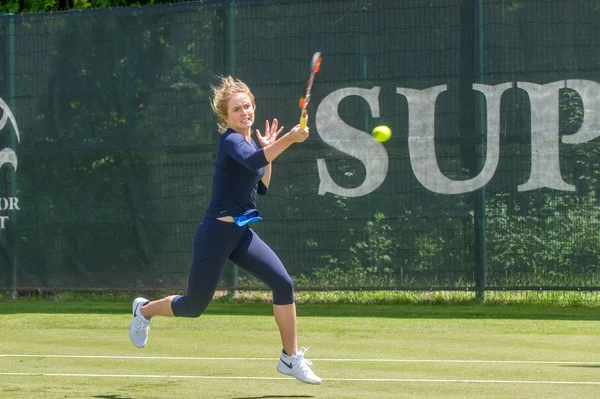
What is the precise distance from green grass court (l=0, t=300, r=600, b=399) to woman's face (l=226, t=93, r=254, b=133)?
5.04ft

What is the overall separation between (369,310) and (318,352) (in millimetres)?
2448

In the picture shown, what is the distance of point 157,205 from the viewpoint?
35.3 ft

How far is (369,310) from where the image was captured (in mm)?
9984

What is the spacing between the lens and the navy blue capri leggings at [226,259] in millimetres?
5883

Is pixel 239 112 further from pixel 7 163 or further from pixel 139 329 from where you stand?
pixel 7 163

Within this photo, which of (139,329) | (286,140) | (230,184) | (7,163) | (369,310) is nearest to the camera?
(286,140)

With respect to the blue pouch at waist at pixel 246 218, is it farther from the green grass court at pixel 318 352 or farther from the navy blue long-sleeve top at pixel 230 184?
the green grass court at pixel 318 352

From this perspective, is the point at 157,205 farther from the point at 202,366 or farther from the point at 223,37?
the point at 202,366

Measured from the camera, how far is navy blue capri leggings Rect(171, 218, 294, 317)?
232 inches

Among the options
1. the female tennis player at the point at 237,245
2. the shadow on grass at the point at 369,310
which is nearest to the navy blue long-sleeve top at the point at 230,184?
the female tennis player at the point at 237,245

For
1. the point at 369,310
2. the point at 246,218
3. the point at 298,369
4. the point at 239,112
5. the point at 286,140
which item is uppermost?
the point at 239,112

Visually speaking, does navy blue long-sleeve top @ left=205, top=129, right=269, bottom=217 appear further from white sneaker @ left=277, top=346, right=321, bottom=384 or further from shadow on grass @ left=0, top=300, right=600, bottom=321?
shadow on grass @ left=0, top=300, right=600, bottom=321

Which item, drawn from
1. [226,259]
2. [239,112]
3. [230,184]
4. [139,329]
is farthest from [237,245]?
[139,329]

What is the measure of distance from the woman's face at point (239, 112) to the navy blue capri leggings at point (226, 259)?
22.5 inches
